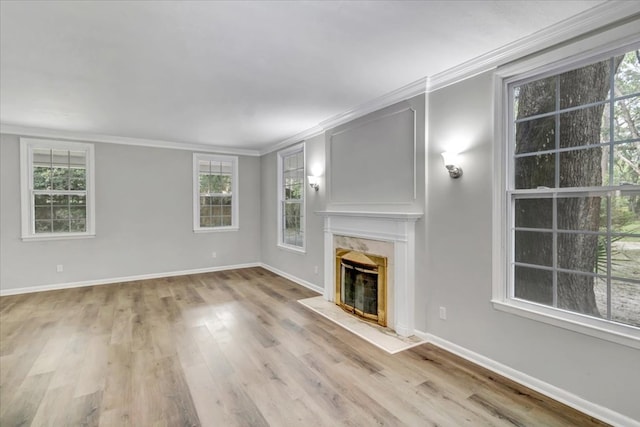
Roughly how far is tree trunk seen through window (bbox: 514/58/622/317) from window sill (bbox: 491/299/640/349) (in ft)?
0.22

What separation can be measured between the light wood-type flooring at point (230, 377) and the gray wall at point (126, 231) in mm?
1291

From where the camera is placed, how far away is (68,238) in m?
5.23

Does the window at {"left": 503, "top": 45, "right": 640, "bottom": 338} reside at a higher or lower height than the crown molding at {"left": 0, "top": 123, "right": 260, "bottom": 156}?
lower

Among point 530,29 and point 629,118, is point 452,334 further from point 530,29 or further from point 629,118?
point 530,29

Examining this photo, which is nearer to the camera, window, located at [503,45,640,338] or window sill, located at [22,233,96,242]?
window, located at [503,45,640,338]

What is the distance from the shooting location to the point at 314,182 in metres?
5.02

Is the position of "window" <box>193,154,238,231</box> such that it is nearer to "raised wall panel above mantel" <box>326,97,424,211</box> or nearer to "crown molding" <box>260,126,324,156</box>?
"crown molding" <box>260,126,324,156</box>

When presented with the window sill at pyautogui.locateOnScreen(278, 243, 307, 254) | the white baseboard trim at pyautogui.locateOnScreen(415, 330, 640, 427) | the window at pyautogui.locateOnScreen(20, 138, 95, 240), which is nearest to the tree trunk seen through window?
the white baseboard trim at pyautogui.locateOnScreen(415, 330, 640, 427)

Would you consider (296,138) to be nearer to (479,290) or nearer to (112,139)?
(112,139)

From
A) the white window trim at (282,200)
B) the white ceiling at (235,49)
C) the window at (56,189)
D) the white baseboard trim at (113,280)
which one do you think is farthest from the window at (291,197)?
the window at (56,189)

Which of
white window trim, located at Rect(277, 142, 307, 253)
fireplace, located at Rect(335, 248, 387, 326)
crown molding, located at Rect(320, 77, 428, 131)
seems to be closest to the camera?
crown molding, located at Rect(320, 77, 428, 131)

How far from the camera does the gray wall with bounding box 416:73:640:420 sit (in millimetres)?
2004

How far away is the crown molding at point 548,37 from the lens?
1.88 metres

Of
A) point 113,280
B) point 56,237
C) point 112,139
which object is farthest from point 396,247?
point 56,237
